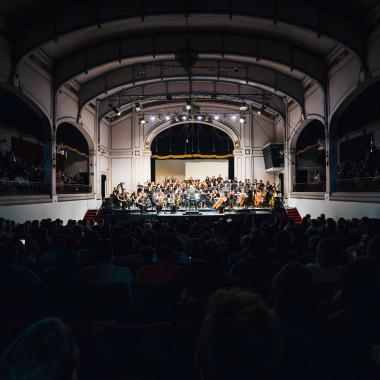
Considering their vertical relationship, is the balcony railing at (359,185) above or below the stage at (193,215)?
above

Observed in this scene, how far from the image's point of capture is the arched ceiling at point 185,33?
36.2 feet

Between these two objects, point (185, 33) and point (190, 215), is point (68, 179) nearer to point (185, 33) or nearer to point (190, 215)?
point (190, 215)

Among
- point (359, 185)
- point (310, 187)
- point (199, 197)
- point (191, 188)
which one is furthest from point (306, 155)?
point (359, 185)

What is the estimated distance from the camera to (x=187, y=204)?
1831 centimetres

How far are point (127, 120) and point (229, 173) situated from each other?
24.1 ft

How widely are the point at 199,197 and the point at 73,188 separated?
239 inches

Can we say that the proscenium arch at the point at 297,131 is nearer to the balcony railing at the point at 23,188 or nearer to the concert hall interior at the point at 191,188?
the concert hall interior at the point at 191,188

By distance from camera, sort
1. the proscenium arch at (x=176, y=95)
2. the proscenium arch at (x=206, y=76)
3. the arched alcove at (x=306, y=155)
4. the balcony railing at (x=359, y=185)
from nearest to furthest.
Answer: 1. the balcony railing at (x=359, y=185)
2. the proscenium arch at (x=206, y=76)
3. the arched alcove at (x=306, y=155)
4. the proscenium arch at (x=176, y=95)

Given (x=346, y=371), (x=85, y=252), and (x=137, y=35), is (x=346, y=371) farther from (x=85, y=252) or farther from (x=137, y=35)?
(x=137, y=35)

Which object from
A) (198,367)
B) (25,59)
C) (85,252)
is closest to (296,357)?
(198,367)

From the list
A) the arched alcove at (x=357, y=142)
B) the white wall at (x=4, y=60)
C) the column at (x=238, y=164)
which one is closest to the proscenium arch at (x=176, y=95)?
the column at (x=238, y=164)

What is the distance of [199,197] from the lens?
18.5m

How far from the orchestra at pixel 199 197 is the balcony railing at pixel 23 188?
382 centimetres

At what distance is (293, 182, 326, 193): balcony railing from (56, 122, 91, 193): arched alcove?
10522mm
